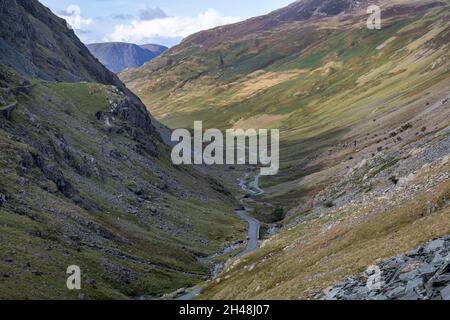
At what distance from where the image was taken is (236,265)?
288 feet

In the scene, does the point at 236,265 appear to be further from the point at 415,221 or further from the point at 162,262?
the point at 415,221

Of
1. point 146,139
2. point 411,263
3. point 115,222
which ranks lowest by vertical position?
point 411,263

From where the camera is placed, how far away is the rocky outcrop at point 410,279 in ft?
111

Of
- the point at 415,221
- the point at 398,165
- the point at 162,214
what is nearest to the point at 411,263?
the point at 415,221

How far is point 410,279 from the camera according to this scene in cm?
3678

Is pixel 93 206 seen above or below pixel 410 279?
above

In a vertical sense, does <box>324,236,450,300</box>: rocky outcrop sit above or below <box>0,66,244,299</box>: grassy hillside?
below

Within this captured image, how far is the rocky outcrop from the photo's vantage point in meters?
33.8

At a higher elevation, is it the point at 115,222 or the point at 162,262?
the point at 115,222

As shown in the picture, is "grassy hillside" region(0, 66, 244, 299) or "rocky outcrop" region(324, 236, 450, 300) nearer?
"rocky outcrop" region(324, 236, 450, 300)

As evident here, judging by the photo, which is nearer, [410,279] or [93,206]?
[410,279]
